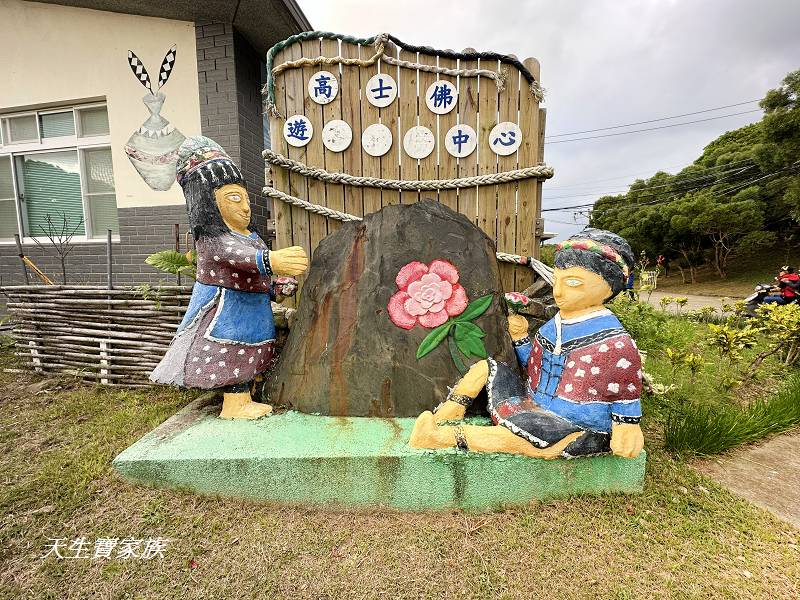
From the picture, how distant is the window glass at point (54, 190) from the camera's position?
5.46 meters

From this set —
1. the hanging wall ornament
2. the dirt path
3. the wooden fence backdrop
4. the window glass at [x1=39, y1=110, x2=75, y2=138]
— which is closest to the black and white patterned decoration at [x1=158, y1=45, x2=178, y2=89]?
the hanging wall ornament

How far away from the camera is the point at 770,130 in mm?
11711

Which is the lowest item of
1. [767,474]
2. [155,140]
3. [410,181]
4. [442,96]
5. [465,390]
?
[767,474]

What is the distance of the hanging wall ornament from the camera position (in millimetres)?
4941

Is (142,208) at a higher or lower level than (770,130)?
lower

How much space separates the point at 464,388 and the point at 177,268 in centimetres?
253

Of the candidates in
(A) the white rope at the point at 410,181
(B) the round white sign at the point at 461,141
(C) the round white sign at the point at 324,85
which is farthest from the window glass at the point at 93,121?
(B) the round white sign at the point at 461,141

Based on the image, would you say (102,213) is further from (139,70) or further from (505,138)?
(505,138)

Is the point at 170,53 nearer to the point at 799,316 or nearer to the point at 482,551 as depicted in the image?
the point at 482,551

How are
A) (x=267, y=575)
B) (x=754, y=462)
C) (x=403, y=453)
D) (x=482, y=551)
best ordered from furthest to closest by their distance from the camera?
(x=754, y=462)
(x=403, y=453)
(x=482, y=551)
(x=267, y=575)

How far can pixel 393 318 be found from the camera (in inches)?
93.6

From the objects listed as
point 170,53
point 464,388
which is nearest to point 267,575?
point 464,388

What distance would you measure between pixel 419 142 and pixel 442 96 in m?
0.39

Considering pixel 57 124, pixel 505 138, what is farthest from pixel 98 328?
pixel 505 138
